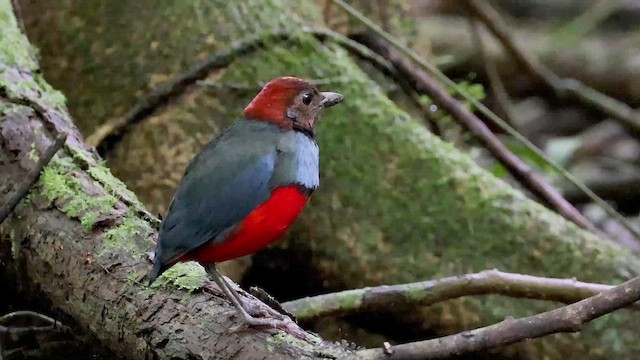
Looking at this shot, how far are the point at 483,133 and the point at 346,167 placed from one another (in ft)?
2.41

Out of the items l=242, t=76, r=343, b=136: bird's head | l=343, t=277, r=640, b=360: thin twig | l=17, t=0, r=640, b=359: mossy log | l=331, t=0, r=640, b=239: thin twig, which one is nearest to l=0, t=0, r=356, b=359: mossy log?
l=343, t=277, r=640, b=360: thin twig

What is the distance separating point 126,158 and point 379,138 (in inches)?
33.5

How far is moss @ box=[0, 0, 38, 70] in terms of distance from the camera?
2779 millimetres

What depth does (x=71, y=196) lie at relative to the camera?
2.28 metres

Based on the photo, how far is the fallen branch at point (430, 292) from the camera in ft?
8.05

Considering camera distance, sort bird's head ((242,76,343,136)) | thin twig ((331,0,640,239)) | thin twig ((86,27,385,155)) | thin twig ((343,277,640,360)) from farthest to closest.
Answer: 1. thin twig ((331,0,640,239))
2. thin twig ((86,27,385,155))
3. bird's head ((242,76,343,136))
4. thin twig ((343,277,640,360))

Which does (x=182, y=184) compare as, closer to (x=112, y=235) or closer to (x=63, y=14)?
(x=112, y=235)

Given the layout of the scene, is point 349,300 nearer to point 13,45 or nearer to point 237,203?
point 237,203

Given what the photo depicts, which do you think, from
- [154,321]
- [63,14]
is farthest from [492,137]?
[154,321]

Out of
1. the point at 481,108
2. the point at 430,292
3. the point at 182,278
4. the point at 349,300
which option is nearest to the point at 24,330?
the point at 182,278

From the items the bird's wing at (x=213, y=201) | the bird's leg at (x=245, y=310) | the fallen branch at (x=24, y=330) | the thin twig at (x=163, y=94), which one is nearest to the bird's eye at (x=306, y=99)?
the bird's wing at (x=213, y=201)

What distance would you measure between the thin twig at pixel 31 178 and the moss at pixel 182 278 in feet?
1.38

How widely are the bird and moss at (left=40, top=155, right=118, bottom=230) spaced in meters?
0.34

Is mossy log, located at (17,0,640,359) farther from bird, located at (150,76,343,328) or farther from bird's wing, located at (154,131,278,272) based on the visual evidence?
bird's wing, located at (154,131,278,272)
